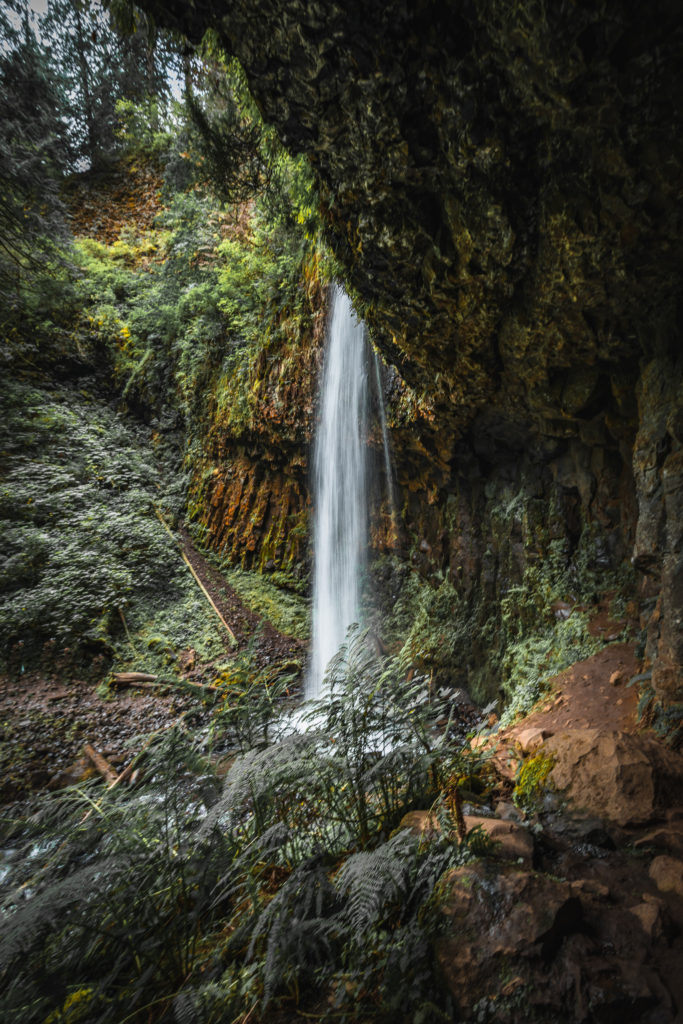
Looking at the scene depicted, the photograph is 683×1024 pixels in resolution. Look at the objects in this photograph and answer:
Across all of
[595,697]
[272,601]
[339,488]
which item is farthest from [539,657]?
[272,601]

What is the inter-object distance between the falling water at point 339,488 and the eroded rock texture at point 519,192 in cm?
335

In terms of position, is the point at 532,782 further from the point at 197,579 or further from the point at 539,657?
the point at 197,579

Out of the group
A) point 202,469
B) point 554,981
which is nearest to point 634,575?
point 554,981

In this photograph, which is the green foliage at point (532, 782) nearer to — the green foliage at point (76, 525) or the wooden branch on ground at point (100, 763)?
the wooden branch on ground at point (100, 763)

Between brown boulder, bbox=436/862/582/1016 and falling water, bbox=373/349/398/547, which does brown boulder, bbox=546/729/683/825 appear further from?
falling water, bbox=373/349/398/547

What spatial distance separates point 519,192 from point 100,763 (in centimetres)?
756

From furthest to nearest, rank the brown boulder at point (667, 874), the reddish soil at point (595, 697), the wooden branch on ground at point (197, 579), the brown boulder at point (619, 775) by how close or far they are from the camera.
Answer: the wooden branch on ground at point (197, 579), the reddish soil at point (595, 697), the brown boulder at point (619, 775), the brown boulder at point (667, 874)

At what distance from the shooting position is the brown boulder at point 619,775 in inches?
92.8

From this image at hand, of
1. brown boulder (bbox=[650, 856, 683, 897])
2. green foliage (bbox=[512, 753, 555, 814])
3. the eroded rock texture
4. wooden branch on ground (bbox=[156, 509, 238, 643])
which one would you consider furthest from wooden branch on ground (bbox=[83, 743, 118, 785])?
the eroded rock texture

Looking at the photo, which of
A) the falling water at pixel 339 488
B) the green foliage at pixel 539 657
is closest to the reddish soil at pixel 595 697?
the green foliage at pixel 539 657

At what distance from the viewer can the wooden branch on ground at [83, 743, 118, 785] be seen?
17.4ft

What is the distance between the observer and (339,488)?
9.46 metres

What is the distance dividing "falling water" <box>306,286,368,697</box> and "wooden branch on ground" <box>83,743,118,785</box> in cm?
332

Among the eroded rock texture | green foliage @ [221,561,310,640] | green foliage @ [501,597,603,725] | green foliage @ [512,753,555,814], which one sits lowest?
green foliage @ [221,561,310,640]
